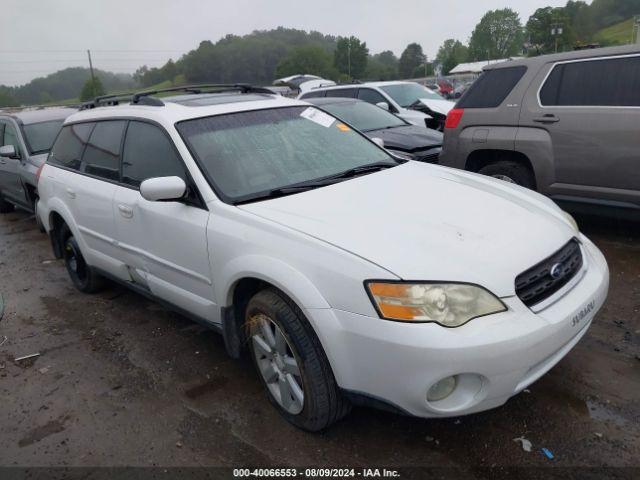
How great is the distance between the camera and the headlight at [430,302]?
218 cm

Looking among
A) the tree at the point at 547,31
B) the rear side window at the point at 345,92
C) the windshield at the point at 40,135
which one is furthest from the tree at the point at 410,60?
the windshield at the point at 40,135

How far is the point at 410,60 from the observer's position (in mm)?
105188

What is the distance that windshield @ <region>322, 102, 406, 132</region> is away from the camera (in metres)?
7.58

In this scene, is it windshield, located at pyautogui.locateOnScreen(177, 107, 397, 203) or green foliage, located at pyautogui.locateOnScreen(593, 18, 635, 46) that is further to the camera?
green foliage, located at pyautogui.locateOnScreen(593, 18, 635, 46)

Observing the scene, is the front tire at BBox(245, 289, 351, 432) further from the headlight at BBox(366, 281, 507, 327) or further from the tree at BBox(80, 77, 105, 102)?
the tree at BBox(80, 77, 105, 102)

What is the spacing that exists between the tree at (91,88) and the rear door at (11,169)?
36472mm

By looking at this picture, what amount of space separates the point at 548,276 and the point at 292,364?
128cm

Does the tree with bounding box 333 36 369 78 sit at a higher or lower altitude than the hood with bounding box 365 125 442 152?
higher

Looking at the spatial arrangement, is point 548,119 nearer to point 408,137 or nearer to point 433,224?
point 408,137

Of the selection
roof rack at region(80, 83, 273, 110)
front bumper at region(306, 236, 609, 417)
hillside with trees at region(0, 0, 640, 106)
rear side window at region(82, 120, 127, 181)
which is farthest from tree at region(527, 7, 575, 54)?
front bumper at region(306, 236, 609, 417)

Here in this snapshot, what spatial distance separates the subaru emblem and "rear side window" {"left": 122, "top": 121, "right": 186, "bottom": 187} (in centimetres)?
207

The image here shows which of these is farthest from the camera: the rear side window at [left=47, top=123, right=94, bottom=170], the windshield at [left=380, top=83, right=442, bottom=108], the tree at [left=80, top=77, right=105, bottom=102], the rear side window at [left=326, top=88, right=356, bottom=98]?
the tree at [left=80, top=77, right=105, bottom=102]

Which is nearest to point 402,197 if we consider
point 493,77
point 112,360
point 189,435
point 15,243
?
point 189,435

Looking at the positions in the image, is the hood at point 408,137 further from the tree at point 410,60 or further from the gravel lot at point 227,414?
the tree at point 410,60
